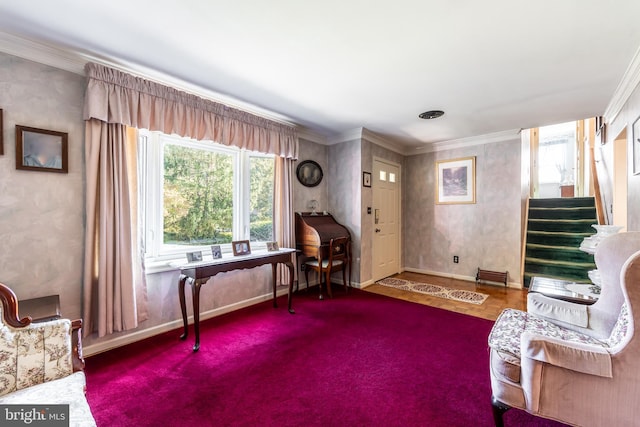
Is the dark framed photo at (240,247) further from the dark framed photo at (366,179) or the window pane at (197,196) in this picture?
the dark framed photo at (366,179)

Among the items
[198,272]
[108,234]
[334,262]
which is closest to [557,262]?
[334,262]

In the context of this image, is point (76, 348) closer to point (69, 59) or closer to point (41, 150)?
point (41, 150)

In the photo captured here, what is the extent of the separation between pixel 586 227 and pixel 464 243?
5.99 feet

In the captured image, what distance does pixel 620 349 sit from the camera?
1.17 meters

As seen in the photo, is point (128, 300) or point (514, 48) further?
point (128, 300)

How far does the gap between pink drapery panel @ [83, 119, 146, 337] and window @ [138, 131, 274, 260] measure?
24 cm

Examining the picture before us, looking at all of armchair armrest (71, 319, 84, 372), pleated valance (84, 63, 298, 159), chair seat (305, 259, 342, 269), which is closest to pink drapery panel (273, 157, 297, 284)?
pleated valance (84, 63, 298, 159)

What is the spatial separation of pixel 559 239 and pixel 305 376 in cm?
464

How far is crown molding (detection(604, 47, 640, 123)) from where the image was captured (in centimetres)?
221

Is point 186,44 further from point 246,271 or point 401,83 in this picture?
point 246,271

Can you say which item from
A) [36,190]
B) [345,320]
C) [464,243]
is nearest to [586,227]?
[464,243]

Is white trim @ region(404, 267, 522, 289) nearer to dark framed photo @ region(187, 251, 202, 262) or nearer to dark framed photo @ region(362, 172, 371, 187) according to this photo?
dark framed photo @ region(362, 172, 371, 187)

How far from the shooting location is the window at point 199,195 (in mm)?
2664

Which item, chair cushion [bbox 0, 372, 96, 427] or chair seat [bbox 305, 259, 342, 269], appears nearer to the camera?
chair cushion [bbox 0, 372, 96, 427]
